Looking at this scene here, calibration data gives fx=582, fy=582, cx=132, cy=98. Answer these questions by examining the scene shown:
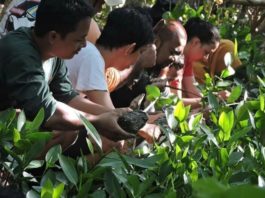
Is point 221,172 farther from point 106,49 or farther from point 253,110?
point 106,49

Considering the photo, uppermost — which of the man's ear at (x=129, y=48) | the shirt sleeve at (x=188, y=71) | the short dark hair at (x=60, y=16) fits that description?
the short dark hair at (x=60, y=16)

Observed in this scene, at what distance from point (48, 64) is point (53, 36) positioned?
0.49 feet

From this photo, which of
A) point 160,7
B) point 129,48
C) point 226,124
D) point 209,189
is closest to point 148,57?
point 129,48

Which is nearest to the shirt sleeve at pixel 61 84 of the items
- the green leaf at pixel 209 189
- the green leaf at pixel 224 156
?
the green leaf at pixel 224 156

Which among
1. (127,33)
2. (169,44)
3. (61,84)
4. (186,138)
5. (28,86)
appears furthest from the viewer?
(169,44)

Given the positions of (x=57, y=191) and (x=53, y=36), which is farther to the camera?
(x=53, y=36)

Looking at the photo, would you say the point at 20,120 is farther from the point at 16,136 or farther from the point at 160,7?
the point at 160,7

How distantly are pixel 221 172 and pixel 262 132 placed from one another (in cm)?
36

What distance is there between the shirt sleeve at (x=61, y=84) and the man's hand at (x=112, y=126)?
0.40 meters

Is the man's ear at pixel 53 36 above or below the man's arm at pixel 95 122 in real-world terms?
above

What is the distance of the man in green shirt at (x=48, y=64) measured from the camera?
1965mm

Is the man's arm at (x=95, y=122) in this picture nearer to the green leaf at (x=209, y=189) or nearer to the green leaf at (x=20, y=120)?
the green leaf at (x=20, y=120)

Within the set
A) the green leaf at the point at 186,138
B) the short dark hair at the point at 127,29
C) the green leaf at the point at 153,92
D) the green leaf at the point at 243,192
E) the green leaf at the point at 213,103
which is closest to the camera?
the green leaf at the point at 243,192

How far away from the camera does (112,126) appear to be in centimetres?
200
